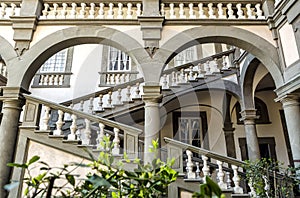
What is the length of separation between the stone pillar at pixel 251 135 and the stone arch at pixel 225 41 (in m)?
2.12

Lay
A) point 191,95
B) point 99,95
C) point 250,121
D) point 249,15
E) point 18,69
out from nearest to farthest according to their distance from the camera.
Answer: point 18,69, point 249,15, point 250,121, point 99,95, point 191,95

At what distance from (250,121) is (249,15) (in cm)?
291

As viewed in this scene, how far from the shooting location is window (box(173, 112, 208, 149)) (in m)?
8.60

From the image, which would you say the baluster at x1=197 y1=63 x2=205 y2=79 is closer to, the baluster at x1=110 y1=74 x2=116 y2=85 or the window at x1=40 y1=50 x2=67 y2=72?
the baluster at x1=110 y1=74 x2=116 y2=85

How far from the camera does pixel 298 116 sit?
14.8 ft

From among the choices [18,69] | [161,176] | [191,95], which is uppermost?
[191,95]

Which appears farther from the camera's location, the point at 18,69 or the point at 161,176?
the point at 18,69

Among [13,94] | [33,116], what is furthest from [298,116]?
[13,94]

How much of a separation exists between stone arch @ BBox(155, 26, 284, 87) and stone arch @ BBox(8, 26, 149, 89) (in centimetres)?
60

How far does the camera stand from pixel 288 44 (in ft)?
15.5

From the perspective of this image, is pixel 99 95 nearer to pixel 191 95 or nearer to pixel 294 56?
pixel 191 95

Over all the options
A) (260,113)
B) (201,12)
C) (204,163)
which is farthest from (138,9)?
(260,113)

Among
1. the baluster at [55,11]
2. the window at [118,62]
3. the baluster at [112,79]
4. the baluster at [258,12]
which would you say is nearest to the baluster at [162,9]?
the baluster at [258,12]

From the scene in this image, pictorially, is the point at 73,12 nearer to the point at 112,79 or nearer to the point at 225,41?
the point at 225,41
